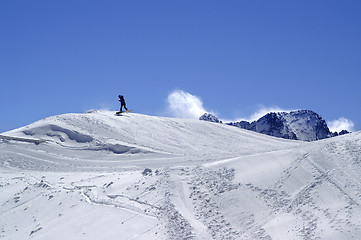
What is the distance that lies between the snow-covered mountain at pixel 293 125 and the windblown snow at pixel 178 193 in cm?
11641

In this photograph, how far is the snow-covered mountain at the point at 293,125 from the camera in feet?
481

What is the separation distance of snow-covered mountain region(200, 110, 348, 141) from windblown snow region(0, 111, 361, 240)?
11641cm

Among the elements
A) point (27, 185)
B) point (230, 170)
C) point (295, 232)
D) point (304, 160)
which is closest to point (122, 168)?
point (27, 185)

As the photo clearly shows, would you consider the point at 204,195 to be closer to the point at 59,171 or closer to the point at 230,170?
the point at 230,170

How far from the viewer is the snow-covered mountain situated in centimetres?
14675

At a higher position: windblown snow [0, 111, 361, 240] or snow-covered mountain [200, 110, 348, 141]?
snow-covered mountain [200, 110, 348, 141]

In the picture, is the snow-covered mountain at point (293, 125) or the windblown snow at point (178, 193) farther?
the snow-covered mountain at point (293, 125)

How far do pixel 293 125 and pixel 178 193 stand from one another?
140316 millimetres

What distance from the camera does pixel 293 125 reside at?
15412 centimetres

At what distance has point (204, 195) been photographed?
1948cm

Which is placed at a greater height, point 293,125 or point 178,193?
point 293,125

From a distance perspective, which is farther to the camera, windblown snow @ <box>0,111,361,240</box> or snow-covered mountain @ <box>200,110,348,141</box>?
snow-covered mountain @ <box>200,110,348,141</box>

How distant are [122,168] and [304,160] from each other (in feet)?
37.7

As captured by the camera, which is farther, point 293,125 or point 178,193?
point 293,125
